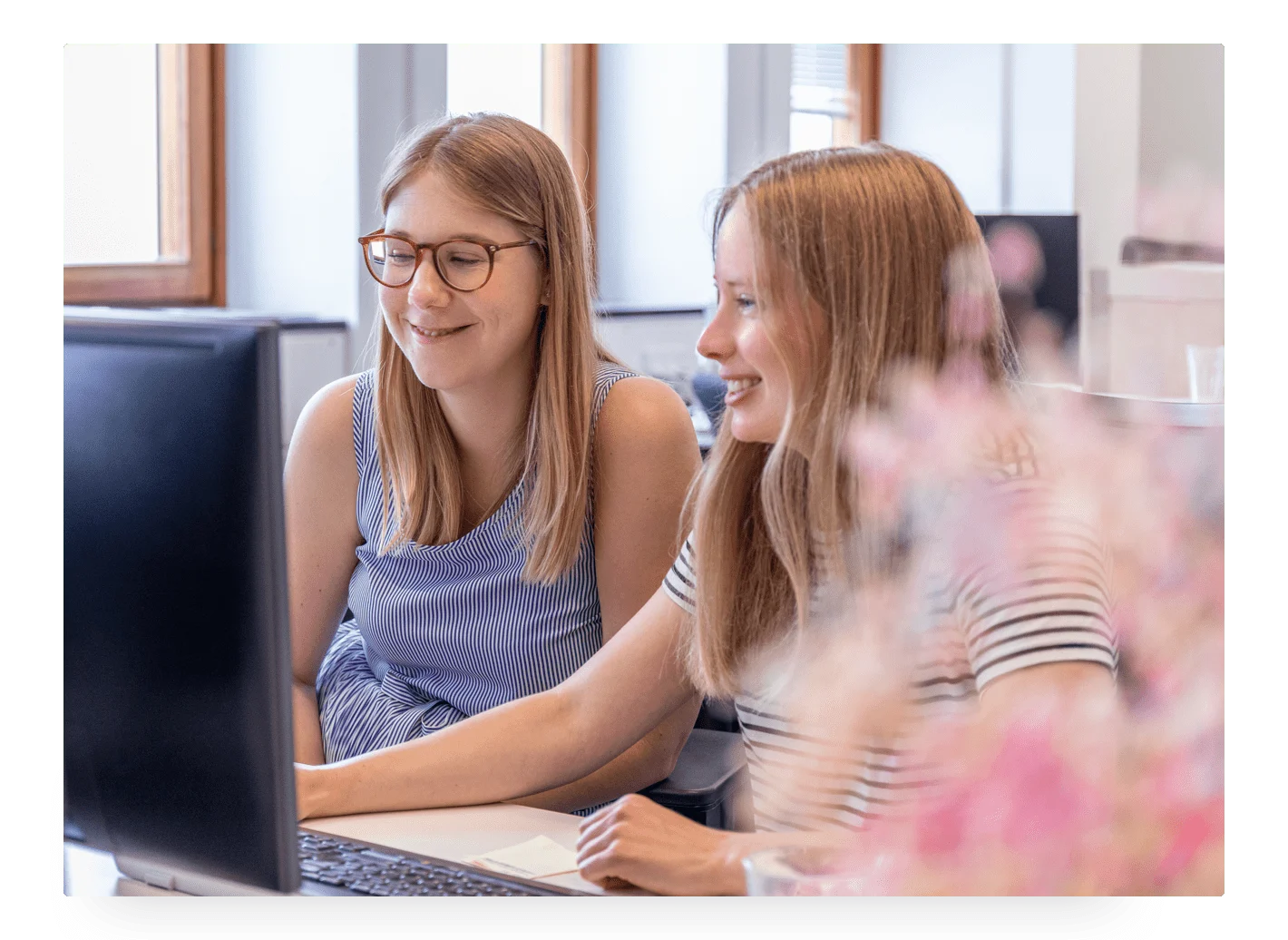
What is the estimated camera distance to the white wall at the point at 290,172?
130 cm

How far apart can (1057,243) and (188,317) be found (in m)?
0.58

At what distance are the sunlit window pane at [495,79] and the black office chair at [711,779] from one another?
509mm

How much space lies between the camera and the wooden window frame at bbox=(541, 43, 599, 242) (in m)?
1.33

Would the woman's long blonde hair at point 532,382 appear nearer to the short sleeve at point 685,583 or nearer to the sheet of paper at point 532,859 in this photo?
the short sleeve at point 685,583

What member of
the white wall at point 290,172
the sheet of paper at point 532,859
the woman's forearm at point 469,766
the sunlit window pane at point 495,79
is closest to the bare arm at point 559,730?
the woman's forearm at point 469,766

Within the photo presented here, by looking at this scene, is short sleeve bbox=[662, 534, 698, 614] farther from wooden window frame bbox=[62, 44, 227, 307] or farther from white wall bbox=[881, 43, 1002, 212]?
wooden window frame bbox=[62, 44, 227, 307]

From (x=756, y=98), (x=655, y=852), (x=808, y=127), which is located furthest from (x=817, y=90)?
(x=655, y=852)

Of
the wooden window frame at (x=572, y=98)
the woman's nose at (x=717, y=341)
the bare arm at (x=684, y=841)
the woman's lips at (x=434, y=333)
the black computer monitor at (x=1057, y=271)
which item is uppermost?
the wooden window frame at (x=572, y=98)

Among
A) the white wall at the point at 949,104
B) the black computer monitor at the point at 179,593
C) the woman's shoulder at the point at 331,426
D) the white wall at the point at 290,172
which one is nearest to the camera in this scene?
the black computer monitor at the point at 179,593

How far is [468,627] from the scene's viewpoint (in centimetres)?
112

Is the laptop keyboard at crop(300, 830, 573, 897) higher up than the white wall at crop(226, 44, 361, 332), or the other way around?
the white wall at crop(226, 44, 361, 332)

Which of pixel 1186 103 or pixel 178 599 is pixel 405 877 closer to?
pixel 178 599

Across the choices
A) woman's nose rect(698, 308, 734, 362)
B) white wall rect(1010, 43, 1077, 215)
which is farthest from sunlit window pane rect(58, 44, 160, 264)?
white wall rect(1010, 43, 1077, 215)

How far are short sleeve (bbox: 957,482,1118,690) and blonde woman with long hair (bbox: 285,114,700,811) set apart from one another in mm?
324
